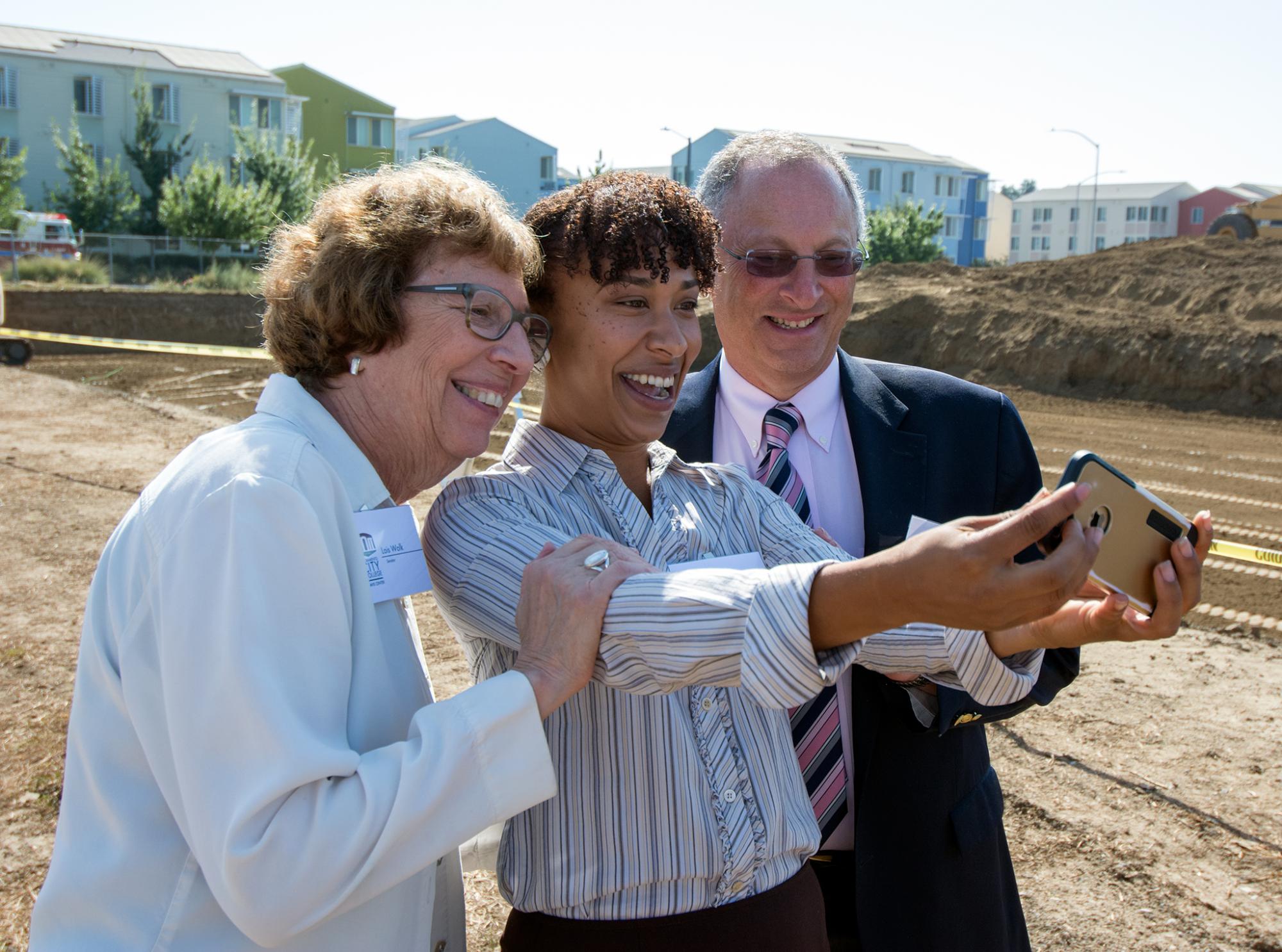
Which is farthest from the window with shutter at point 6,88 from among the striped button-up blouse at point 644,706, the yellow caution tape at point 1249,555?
the striped button-up blouse at point 644,706

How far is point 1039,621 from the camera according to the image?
1.96 metres

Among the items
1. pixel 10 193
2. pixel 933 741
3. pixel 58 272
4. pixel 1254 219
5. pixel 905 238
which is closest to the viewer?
pixel 933 741

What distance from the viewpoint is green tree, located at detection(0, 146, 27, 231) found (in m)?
37.2

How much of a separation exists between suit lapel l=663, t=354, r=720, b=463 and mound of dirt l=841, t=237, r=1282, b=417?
1886 centimetres

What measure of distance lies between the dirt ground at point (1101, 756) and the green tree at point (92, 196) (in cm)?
3937

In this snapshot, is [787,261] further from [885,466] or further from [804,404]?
[885,466]

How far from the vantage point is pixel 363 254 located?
1833 mm

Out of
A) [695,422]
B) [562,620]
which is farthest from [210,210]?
[562,620]

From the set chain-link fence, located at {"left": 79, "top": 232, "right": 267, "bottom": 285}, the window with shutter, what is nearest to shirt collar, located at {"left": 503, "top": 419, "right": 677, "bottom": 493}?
chain-link fence, located at {"left": 79, "top": 232, "right": 267, "bottom": 285}

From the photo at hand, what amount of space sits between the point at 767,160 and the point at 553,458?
141cm

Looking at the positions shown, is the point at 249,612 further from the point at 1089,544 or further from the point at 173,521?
the point at 1089,544

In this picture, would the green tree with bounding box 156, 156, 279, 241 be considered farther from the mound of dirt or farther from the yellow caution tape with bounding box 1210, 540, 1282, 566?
the yellow caution tape with bounding box 1210, 540, 1282, 566

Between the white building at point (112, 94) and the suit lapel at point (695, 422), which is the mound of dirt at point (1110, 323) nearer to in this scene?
the suit lapel at point (695, 422)

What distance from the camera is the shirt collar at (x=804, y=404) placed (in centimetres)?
295
